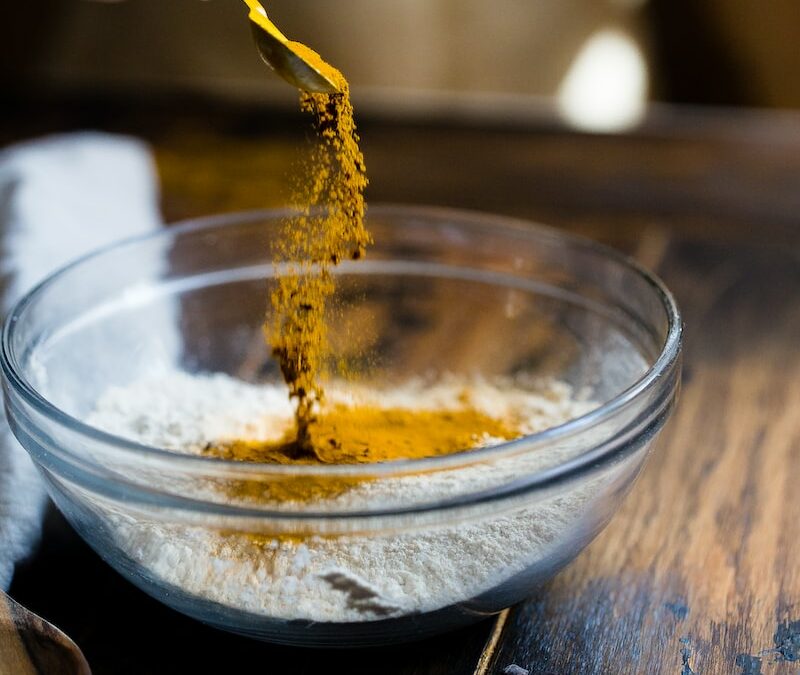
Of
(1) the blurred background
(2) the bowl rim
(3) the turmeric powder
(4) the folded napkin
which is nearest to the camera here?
(2) the bowl rim

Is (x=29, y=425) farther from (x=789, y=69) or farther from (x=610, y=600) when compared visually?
(x=789, y=69)

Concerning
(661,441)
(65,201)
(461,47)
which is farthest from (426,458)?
(461,47)

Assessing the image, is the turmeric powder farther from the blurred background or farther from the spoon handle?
the blurred background

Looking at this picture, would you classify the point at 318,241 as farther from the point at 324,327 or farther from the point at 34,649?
the point at 34,649

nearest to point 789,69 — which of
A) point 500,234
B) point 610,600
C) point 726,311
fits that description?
point 726,311

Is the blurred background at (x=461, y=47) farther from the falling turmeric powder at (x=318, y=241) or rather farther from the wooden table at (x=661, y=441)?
the falling turmeric powder at (x=318, y=241)

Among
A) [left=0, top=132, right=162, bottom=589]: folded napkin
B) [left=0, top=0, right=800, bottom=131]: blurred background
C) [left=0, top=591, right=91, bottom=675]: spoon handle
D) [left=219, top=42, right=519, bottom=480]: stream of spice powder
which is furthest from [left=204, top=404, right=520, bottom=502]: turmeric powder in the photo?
[left=0, top=0, right=800, bottom=131]: blurred background
